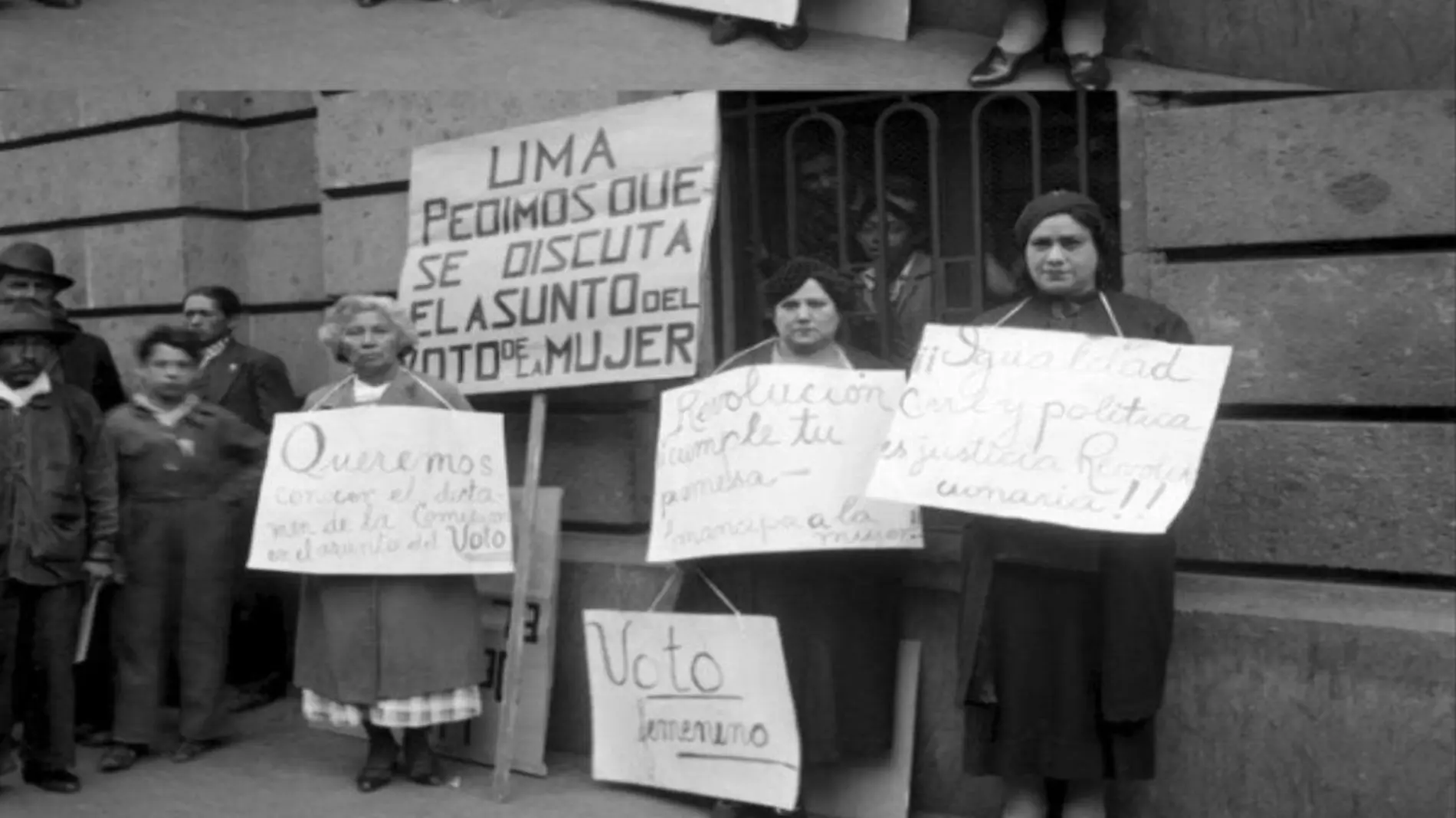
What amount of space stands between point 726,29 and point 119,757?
3.71 m

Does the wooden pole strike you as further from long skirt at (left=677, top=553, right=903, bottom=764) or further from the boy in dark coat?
the boy in dark coat

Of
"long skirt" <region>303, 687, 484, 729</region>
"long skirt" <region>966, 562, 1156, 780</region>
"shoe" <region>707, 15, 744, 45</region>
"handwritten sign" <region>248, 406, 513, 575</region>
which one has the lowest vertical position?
"long skirt" <region>303, 687, 484, 729</region>

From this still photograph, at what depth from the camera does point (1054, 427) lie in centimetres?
466

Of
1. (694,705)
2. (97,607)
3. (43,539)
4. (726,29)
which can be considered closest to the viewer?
(694,705)

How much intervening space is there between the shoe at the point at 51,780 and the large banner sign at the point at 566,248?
72.8 inches

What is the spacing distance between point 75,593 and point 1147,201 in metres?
3.73

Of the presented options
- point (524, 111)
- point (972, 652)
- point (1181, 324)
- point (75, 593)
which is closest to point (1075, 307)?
point (1181, 324)

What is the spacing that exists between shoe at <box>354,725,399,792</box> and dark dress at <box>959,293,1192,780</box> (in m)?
2.15

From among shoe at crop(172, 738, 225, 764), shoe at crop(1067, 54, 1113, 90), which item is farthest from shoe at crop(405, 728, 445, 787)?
shoe at crop(1067, 54, 1113, 90)

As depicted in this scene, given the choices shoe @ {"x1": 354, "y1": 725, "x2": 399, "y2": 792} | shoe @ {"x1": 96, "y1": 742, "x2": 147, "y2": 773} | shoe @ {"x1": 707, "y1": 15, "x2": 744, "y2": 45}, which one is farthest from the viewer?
shoe @ {"x1": 707, "y1": 15, "x2": 744, "y2": 45}

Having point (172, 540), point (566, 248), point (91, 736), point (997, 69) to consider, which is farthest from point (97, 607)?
point (997, 69)

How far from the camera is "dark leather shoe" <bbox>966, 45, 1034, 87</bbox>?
20.5ft

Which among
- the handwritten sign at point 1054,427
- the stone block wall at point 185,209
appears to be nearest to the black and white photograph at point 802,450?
the handwritten sign at point 1054,427

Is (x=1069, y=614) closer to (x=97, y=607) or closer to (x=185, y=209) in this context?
(x=97, y=607)
